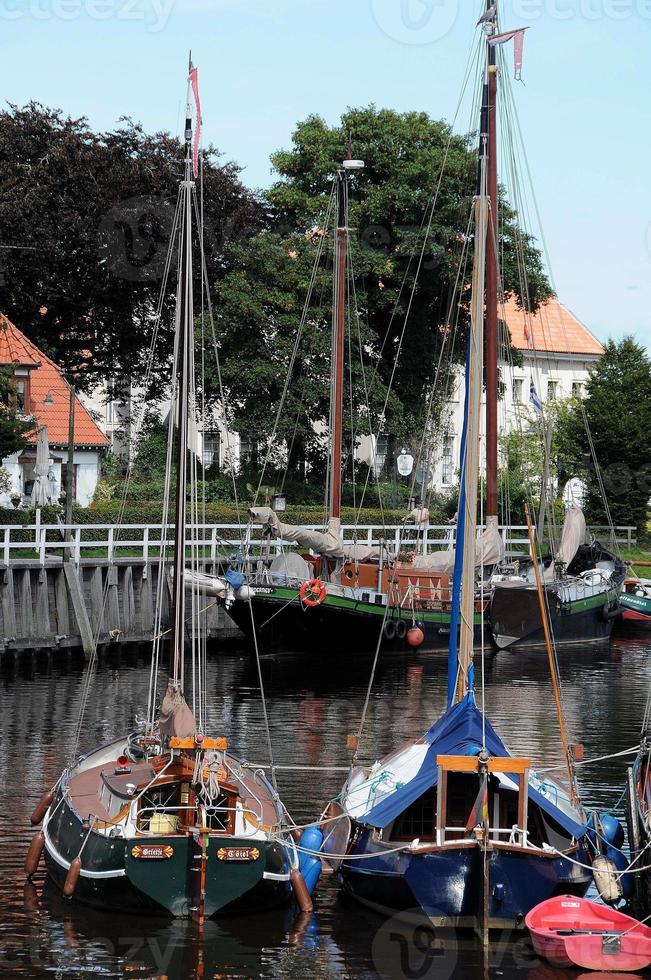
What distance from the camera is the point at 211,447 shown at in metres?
76.6

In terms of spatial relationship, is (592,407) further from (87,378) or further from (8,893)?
(8,893)

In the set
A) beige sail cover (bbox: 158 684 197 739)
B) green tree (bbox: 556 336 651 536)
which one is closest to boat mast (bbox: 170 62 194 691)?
beige sail cover (bbox: 158 684 197 739)

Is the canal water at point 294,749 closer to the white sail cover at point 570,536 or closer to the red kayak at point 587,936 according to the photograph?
the red kayak at point 587,936

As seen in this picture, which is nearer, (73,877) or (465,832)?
(465,832)

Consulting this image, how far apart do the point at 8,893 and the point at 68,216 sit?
158 feet

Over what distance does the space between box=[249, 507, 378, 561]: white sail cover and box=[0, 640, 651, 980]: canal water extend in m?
3.45

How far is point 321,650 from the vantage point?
148 ft

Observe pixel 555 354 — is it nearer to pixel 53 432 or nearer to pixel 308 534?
pixel 53 432

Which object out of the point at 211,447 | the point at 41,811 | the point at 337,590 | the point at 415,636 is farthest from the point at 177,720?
the point at 211,447

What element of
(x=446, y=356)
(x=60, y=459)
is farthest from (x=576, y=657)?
(x=60, y=459)

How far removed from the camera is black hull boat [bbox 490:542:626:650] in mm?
47500

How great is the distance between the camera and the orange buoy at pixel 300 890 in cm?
1852

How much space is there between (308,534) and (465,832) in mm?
27129

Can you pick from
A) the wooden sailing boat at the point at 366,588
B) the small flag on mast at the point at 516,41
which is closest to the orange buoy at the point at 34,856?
the small flag on mast at the point at 516,41
